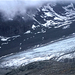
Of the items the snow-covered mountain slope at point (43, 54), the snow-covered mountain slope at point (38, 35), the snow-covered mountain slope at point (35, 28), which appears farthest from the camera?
the snow-covered mountain slope at point (35, 28)

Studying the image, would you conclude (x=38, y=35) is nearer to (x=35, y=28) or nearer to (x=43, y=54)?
(x=35, y=28)

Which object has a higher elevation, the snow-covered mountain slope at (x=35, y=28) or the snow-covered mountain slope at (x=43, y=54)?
the snow-covered mountain slope at (x=35, y=28)

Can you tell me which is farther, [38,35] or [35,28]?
[35,28]

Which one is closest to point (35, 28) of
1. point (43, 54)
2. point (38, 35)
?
point (38, 35)

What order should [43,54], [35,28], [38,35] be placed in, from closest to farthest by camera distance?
[43,54] < [38,35] < [35,28]

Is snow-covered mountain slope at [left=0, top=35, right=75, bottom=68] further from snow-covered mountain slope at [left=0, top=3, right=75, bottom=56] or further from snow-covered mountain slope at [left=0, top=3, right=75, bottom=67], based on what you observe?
snow-covered mountain slope at [left=0, top=3, right=75, bottom=56]

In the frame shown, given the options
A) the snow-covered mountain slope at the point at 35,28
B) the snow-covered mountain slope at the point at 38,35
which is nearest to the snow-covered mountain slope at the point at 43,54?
the snow-covered mountain slope at the point at 38,35

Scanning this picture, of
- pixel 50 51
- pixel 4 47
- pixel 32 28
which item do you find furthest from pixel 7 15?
pixel 50 51

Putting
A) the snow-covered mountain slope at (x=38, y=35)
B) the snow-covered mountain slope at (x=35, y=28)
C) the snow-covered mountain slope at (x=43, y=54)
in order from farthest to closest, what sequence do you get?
the snow-covered mountain slope at (x=35, y=28), the snow-covered mountain slope at (x=38, y=35), the snow-covered mountain slope at (x=43, y=54)

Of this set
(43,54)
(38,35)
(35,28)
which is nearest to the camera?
(43,54)

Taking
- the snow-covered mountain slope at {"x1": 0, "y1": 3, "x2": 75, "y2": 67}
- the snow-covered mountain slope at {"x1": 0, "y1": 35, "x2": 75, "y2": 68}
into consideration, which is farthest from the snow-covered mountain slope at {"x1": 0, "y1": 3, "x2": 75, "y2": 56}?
the snow-covered mountain slope at {"x1": 0, "y1": 35, "x2": 75, "y2": 68}

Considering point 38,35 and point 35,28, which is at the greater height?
point 35,28

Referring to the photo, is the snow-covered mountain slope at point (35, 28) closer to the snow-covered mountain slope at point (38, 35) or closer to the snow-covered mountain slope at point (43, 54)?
the snow-covered mountain slope at point (38, 35)
